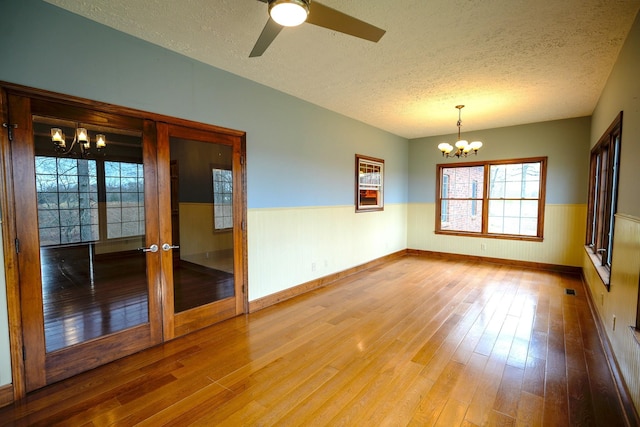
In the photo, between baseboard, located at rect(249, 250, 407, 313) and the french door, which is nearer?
the french door

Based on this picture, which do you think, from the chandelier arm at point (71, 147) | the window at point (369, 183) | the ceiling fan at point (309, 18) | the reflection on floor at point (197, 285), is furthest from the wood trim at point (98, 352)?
the window at point (369, 183)

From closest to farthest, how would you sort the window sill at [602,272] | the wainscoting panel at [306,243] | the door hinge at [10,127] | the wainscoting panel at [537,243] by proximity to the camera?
the door hinge at [10,127] → the window sill at [602,272] → the wainscoting panel at [306,243] → the wainscoting panel at [537,243]

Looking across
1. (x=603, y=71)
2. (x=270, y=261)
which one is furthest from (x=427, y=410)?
(x=603, y=71)

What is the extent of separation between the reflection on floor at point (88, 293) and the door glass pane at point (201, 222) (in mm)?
297

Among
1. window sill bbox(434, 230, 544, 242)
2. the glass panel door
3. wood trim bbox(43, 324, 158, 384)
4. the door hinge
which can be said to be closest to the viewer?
the door hinge

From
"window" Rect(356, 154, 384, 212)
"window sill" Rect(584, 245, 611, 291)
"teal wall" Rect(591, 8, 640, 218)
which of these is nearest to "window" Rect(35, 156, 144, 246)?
"window" Rect(356, 154, 384, 212)

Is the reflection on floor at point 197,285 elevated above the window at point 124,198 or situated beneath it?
situated beneath

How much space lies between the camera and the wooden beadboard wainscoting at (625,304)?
1909mm

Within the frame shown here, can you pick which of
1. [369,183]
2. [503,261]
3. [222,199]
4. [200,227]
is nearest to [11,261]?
[200,227]

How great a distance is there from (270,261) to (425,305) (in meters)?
2.14

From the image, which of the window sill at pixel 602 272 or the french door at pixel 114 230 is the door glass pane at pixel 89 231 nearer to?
the french door at pixel 114 230

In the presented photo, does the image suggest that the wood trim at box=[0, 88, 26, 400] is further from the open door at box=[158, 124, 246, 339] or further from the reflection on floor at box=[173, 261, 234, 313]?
the reflection on floor at box=[173, 261, 234, 313]

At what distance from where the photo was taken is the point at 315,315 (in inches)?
138

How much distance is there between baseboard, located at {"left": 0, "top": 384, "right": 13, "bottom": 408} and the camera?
1998mm
